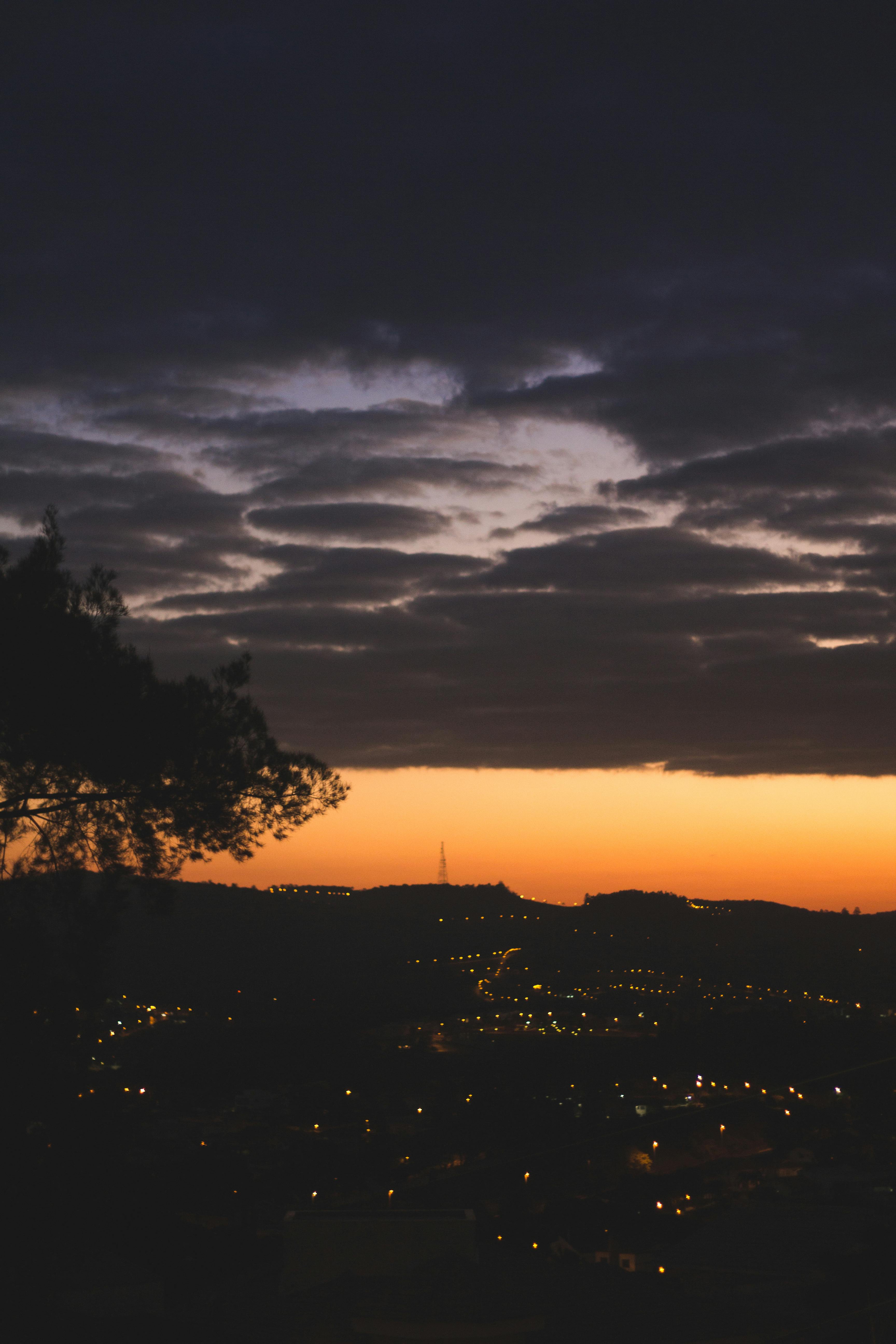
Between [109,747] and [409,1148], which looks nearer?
[109,747]

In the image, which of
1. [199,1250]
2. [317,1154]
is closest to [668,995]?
[317,1154]

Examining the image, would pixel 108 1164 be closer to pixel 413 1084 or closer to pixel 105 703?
pixel 105 703

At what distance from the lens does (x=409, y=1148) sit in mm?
33438

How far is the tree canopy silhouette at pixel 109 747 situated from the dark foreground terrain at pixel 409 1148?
0.80 metres

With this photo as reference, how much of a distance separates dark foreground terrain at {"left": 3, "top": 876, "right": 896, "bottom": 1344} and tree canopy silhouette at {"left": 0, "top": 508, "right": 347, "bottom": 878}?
0.80 meters

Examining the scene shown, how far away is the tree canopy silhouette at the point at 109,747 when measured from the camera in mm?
11461

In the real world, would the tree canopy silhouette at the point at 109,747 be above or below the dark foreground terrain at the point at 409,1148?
above

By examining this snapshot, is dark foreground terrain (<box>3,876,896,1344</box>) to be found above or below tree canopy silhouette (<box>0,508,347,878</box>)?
below

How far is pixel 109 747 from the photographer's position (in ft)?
38.9

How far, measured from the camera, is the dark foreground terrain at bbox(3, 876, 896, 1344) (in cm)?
1147

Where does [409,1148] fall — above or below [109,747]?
below

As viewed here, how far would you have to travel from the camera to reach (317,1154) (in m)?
32.6

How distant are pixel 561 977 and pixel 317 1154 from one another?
7355 centimetres

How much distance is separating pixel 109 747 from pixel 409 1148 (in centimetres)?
2620
